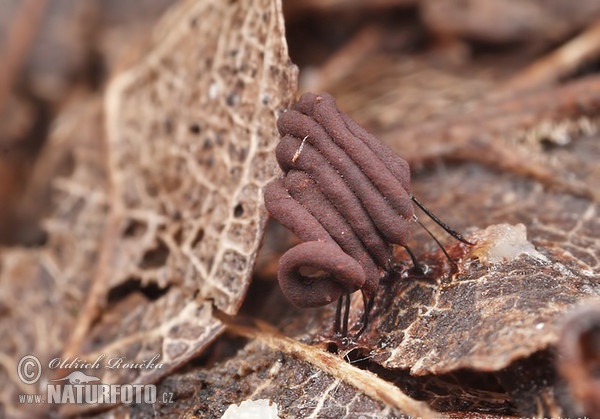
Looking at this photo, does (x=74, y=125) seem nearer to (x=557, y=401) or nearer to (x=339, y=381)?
(x=339, y=381)

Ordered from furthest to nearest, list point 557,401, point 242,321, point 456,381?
point 242,321
point 456,381
point 557,401

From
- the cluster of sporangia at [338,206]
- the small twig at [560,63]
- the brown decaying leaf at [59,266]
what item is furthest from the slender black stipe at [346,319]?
the small twig at [560,63]

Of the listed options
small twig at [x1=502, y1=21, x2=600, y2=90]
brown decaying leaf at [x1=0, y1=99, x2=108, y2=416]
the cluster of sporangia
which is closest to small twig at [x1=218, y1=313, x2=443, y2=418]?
the cluster of sporangia

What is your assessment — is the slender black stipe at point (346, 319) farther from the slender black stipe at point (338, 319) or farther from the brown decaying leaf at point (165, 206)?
the brown decaying leaf at point (165, 206)

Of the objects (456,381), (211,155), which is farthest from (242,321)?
(456,381)


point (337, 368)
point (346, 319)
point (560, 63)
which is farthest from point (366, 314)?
point (560, 63)

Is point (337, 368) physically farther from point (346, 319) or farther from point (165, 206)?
point (165, 206)

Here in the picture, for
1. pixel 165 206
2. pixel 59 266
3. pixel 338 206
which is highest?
pixel 338 206

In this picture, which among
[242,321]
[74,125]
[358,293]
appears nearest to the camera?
[358,293]
